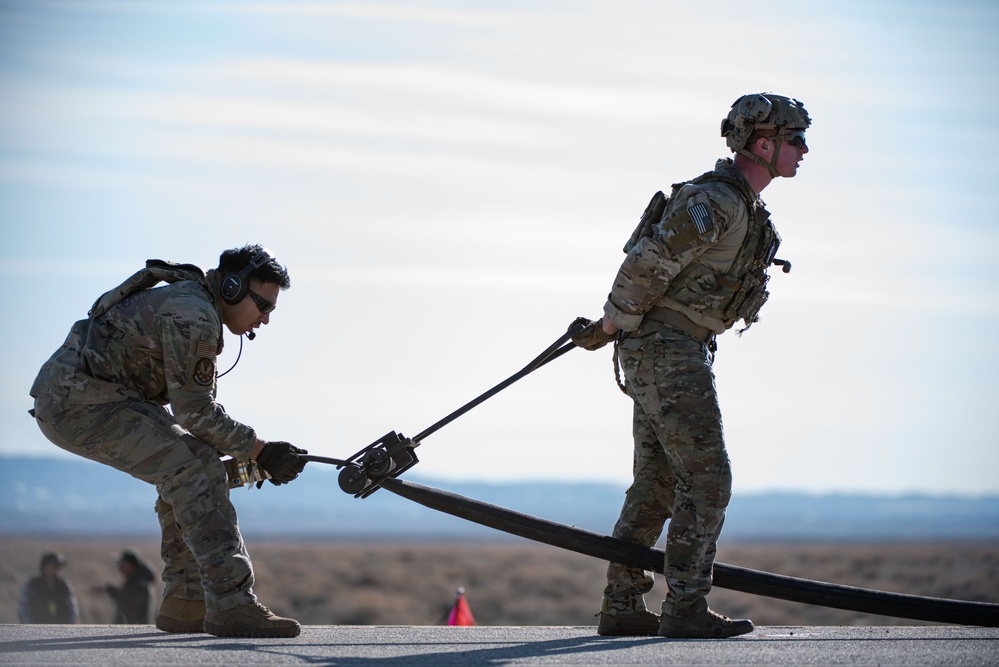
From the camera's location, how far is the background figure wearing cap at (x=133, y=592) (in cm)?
1662

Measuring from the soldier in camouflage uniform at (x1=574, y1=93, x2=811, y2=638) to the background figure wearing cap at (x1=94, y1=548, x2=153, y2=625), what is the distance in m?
10.2

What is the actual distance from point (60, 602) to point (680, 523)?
1170cm

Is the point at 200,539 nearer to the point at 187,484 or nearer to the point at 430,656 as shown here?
the point at 187,484

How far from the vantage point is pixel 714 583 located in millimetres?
7766

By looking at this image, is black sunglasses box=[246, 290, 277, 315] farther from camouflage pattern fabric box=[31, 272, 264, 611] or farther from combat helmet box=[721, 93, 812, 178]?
combat helmet box=[721, 93, 812, 178]

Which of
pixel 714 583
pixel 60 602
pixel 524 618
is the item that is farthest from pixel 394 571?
pixel 714 583

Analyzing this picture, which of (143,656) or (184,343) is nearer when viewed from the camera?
(143,656)

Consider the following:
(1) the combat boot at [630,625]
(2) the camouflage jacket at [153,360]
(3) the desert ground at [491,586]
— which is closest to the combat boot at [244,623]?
(2) the camouflage jacket at [153,360]

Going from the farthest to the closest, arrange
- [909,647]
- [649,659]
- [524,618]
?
[524,618] → [909,647] → [649,659]

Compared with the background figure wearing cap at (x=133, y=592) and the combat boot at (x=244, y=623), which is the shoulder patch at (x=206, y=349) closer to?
the combat boot at (x=244, y=623)

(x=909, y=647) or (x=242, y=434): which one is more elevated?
(x=242, y=434)

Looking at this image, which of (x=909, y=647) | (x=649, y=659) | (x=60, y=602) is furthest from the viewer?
(x=60, y=602)

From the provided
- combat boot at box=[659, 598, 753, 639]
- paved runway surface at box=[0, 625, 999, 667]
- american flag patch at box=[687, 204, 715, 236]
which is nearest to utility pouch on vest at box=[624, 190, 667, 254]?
american flag patch at box=[687, 204, 715, 236]

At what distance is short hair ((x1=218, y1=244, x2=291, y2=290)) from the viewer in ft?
24.5
